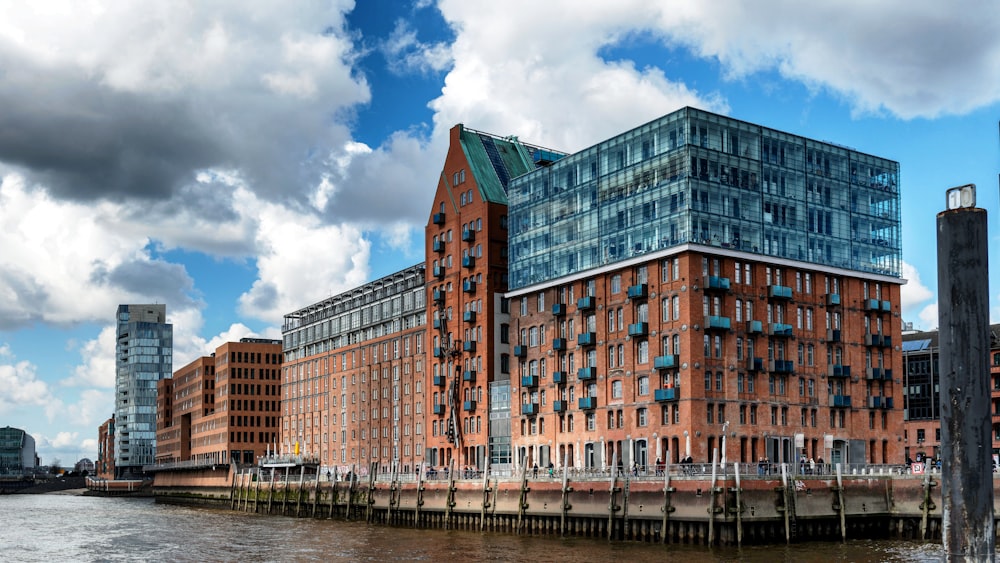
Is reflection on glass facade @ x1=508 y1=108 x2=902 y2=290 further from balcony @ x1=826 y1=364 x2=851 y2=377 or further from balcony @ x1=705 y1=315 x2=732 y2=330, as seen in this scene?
balcony @ x1=826 y1=364 x2=851 y2=377

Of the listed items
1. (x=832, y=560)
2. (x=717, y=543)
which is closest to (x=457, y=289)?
(x=717, y=543)

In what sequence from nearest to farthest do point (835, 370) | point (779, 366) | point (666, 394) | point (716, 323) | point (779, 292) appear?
point (666, 394) → point (716, 323) → point (779, 366) → point (779, 292) → point (835, 370)

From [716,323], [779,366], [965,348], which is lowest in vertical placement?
[965,348]

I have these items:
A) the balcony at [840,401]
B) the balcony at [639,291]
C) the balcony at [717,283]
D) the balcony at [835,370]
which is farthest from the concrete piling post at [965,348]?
the balcony at [835,370]

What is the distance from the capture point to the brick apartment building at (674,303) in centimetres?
9894

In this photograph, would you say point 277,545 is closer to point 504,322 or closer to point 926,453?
point 504,322

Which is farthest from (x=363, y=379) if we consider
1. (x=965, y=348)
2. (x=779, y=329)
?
(x=965, y=348)

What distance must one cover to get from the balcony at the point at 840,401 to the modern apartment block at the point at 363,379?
5753 cm

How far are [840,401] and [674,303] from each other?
22292mm

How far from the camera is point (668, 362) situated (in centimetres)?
9719

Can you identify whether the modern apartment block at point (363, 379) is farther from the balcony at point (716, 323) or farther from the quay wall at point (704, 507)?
the balcony at point (716, 323)

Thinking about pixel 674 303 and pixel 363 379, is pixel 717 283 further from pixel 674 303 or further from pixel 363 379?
pixel 363 379

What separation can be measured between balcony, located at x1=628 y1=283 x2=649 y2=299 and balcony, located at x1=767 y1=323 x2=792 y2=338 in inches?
498

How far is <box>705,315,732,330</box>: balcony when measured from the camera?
9744cm
